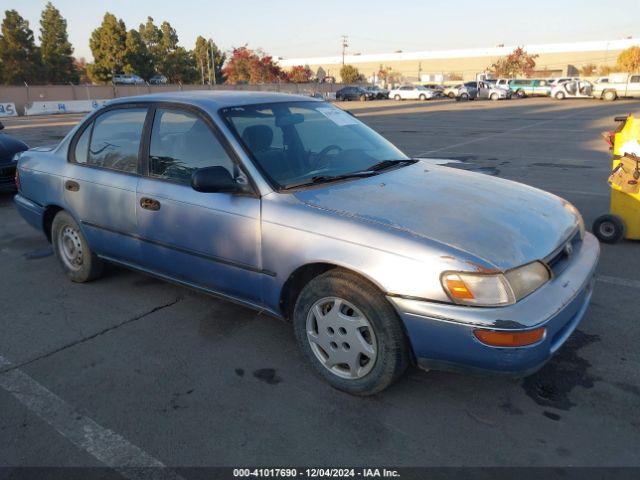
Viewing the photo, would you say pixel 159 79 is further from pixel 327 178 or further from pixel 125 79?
pixel 327 178

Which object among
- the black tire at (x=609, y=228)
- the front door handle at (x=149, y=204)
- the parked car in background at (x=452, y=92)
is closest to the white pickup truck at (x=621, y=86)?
the parked car in background at (x=452, y=92)

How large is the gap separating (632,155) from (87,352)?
514cm

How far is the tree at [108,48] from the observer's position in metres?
53.1

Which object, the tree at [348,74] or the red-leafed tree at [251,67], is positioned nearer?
the red-leafed tree at [251,67]

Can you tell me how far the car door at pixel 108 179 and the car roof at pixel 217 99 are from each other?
12 cm

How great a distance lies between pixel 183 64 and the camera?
6066 centimetres

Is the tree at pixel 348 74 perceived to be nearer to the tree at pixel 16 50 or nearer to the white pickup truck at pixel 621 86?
the tree at pixel 16 50

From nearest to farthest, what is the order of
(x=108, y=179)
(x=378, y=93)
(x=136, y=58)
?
(x=108, y=179) < (x=378, y=93) < (x=136, y=58)

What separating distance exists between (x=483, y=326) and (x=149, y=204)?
2378mm

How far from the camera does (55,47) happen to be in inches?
A: 1999

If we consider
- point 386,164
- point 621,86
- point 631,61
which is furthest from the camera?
point 631,61

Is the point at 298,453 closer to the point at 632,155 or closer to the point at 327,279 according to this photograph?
the point at 327,279

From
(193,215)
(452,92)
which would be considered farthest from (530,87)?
(193,215)

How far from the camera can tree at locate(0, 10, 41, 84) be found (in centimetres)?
4578
